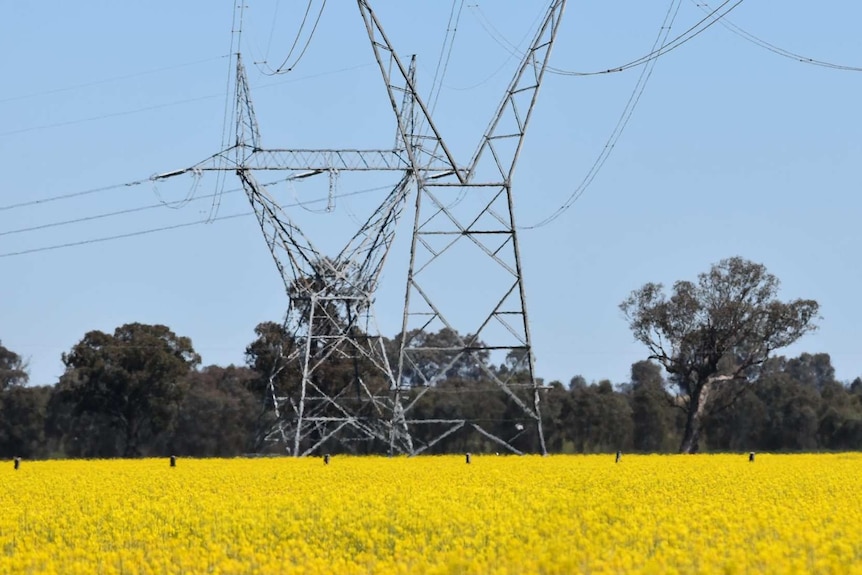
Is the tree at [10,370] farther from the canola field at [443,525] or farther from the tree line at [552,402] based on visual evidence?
the canola field at [443,525]

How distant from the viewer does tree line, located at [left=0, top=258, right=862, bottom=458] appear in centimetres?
8938

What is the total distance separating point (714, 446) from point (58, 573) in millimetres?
96312

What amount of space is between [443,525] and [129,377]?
2884 inches

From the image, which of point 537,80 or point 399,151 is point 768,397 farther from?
point 537,80

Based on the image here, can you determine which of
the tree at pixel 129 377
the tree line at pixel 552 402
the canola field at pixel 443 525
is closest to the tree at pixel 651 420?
the tree line at pixel 552 402

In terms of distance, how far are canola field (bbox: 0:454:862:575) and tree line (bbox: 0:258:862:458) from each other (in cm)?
4072

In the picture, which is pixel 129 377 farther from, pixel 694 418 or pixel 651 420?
pixel 651 420

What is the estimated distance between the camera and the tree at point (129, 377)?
9281 centimetres

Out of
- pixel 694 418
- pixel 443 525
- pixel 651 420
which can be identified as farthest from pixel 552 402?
pixel 443 525

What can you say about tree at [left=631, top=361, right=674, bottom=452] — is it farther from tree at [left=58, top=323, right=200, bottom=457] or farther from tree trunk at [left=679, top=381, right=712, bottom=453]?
tree at [left=58, top=323, right=200, bottom=457]

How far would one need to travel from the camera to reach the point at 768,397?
378ft

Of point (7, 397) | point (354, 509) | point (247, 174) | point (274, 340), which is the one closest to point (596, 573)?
point (354, 509)

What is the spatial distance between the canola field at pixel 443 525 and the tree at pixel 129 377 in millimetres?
56083

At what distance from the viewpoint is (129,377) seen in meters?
92.9
